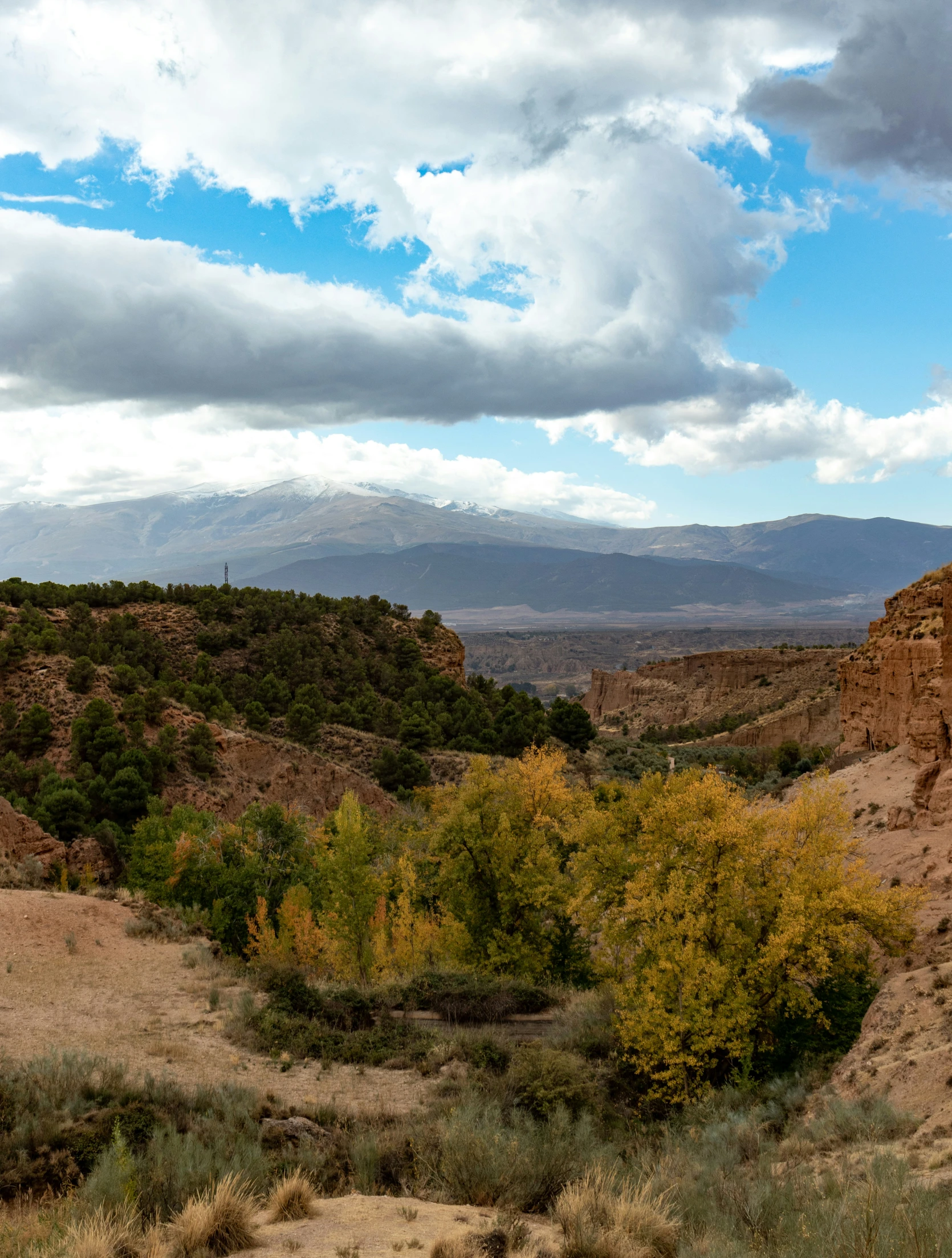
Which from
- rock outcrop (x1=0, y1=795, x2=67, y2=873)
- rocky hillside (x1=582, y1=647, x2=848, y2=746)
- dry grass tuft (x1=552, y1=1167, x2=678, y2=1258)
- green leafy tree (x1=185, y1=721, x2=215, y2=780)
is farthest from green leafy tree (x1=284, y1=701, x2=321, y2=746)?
dry grass tuft (x1=552, y1=1167, x2=678, y2=1258)

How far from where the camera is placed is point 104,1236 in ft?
25.5

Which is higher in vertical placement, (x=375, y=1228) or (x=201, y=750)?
(x=201, y=750)

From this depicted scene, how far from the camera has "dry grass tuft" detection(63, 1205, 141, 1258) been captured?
761 cm

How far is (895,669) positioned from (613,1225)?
31.8m

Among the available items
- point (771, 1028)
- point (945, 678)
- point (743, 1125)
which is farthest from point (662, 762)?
point (743, 1125)

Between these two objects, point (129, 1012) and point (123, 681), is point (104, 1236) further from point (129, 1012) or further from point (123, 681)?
point (123, 681)

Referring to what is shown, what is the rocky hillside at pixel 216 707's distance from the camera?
36.0 m

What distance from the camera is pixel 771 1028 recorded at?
56.5 feet

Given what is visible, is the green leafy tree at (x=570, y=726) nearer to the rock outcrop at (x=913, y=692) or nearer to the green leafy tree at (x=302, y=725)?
the green leafy tree at (x=302, y=725)

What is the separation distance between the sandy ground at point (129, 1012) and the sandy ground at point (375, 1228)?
3.86 m

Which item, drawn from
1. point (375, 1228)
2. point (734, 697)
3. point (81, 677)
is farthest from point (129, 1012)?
point (734, 697)

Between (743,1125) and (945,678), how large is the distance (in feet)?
43.8

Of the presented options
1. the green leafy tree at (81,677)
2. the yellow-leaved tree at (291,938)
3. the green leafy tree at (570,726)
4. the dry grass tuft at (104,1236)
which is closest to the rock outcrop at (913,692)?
the yellow-leaved tree at (291,938)

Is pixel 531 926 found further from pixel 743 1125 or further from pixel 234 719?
pixel 234 719
